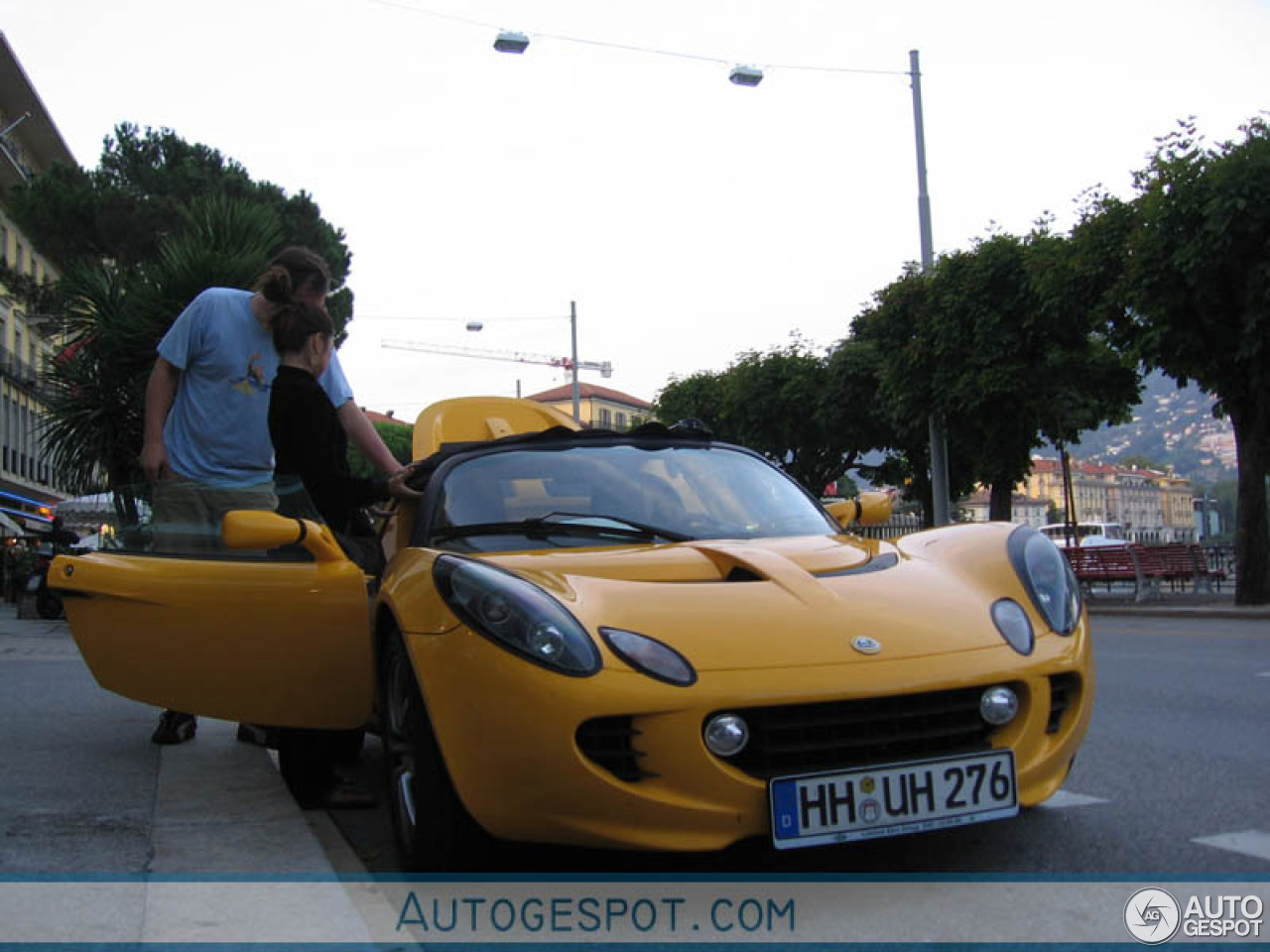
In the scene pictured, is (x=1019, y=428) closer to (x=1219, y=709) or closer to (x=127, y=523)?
(x=1219, y=709)

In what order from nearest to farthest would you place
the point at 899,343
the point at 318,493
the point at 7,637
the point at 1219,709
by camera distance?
the point at 318,493
the point at 1219,709
the point at 7,637
the point at 899,343

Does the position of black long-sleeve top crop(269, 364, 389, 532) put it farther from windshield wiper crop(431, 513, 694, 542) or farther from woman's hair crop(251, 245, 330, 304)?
windshield wiper crop(431, 513, 694, 542)

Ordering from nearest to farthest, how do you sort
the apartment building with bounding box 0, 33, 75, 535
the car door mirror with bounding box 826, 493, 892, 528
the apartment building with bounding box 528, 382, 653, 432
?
the car door mirror with bounding box 826, 493, 892, 528
the apartment building with bounding box 0, 33, 75, 535
the apartment building with bounding box 528, 382, 653, 432

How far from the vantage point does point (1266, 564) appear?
17750 mm

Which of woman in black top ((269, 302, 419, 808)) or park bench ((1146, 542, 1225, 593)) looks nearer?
woman in black top ((269, 302, 419, 808))

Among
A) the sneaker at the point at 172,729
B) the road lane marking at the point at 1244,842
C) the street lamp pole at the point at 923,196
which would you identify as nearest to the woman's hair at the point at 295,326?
the sneaker at the point at 172,729

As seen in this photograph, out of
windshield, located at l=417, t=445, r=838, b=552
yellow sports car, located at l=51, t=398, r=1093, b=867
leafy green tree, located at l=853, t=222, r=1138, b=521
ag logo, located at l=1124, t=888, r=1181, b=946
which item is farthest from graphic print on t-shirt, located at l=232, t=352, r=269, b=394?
leafy green tree, located at l=853, t=222, r=1138, b=521

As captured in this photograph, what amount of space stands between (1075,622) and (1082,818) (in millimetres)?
715

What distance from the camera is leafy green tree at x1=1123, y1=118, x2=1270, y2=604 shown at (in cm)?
1588

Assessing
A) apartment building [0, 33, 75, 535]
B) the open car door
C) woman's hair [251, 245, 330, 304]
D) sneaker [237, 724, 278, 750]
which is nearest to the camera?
the open car door

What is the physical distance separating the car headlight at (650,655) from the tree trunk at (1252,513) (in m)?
17.1

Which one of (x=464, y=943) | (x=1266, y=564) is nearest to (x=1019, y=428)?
(x=1266, y=564)

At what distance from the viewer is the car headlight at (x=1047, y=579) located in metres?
3.05

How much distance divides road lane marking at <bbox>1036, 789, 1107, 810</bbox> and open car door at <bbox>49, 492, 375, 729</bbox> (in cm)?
202
